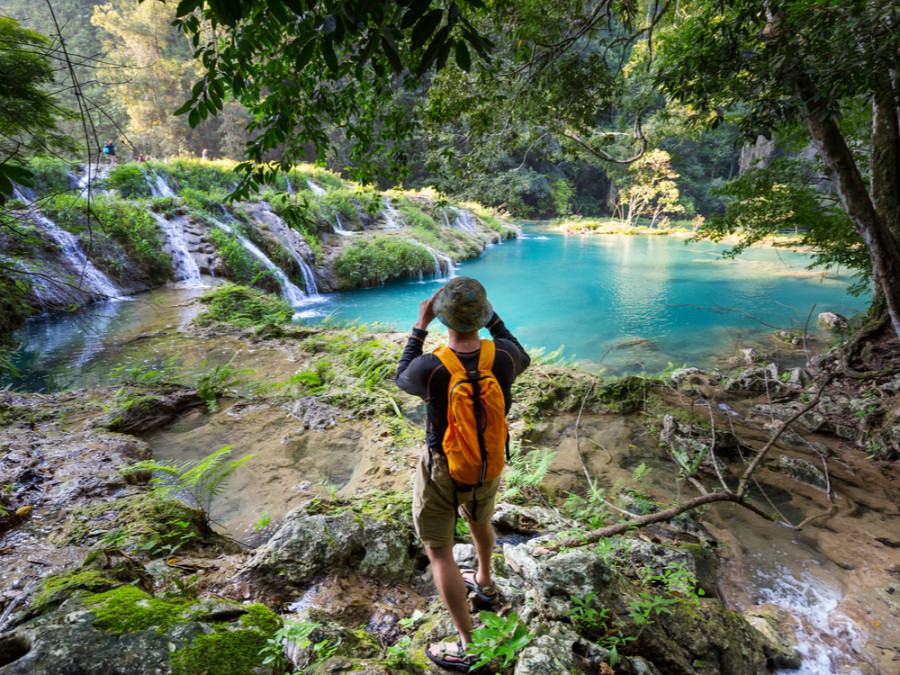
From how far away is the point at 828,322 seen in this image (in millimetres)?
10992

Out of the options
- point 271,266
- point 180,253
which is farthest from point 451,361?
point 180,253

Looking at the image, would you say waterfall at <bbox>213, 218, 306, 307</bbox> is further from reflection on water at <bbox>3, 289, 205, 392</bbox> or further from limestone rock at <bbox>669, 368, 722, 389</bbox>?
limestone rock at <bbox>669, 368, 722, 389</bbox>

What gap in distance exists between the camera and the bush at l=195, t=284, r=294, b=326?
8453mm

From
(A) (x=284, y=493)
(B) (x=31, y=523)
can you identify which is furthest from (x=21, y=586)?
(A) (x=284, y=493)

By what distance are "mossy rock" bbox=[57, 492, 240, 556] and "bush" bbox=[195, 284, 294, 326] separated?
19.0 feet

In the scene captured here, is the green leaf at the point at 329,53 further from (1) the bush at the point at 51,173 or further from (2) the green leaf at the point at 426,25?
(1) the bush at the point at 51,173

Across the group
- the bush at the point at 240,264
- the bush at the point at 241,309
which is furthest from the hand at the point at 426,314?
the bush at the point at 240,264

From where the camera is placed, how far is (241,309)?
9242mm

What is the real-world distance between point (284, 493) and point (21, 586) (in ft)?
5.31

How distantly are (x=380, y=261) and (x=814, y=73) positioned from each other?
13.7 metres

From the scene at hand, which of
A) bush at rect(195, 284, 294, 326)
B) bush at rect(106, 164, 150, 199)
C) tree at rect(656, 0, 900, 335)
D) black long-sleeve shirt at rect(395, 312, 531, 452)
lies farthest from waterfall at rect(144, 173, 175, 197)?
black long-sleeve shirt at rect(395, 312, 531, 452)

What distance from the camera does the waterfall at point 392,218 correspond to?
20031 mm

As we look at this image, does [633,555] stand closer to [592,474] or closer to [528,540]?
[528,540]

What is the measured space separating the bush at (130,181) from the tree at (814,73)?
15.9 meters
